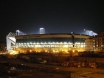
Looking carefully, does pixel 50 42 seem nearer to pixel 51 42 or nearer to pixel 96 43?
pixel 51 42

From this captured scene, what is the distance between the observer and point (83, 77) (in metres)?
21.6

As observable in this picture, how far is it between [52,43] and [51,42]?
0.69 metres

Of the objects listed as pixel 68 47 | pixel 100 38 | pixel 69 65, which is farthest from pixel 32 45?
pixel 69 65

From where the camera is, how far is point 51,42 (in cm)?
8981

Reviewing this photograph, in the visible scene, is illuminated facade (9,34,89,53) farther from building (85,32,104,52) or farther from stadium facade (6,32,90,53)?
building (85,32,104,52)

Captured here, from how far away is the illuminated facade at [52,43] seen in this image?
88438 mm

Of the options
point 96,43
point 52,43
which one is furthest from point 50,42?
point 96,43

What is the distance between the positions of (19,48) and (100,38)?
41.2m

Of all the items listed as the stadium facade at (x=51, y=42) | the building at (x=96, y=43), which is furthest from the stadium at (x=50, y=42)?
the building at (x=96, y=43)

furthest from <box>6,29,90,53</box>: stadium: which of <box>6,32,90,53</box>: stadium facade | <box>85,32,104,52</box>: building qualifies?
<box>85,32,104,52</box>: building

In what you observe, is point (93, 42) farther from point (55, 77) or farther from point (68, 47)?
point (55, 77)

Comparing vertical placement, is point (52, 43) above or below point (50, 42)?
below

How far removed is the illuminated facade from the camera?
8844cm

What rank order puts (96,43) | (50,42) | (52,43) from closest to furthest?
(96,43), (52,43), (50,42)
